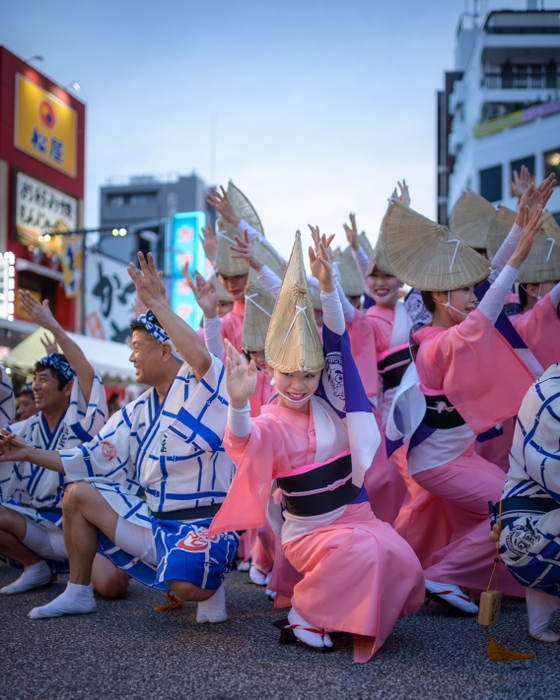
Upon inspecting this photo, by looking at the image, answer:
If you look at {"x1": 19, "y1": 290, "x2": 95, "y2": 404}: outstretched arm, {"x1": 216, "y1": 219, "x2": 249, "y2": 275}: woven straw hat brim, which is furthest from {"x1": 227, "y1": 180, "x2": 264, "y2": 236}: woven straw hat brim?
{"x1": 19, "y1": 290, "x2": 95, "y2": 404}: outstretched arm

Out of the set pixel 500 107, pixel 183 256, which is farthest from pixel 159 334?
pixel 500 107

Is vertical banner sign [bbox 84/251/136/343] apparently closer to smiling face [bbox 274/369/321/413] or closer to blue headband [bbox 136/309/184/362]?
blue headband [bbox 136/309/184/362]

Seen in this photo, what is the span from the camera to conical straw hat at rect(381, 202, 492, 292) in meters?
3.53

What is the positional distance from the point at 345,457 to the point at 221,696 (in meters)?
1.02

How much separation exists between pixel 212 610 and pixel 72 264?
47.1 feet

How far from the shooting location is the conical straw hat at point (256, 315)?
436 centimetres

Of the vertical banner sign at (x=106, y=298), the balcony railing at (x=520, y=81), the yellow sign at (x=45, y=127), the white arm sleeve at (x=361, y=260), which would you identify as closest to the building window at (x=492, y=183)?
the balcony railing at (x=520, y=81)

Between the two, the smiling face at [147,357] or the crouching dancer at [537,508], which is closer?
the crouching dancer at [537,508]

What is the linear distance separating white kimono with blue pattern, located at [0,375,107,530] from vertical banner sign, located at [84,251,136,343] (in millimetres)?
13298

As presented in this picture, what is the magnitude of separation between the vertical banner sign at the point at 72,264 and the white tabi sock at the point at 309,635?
14.6 m

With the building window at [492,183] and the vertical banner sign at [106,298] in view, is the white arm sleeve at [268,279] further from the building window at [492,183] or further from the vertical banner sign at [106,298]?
the building window at [492,183]

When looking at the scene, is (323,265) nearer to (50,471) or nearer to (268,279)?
(268,279)

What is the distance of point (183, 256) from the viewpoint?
18938 millimetres

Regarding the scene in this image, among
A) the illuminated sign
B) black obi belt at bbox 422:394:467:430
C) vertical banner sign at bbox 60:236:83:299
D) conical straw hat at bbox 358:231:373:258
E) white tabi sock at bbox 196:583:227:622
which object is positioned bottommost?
white tabi sock at bbox 196:583:227:622
